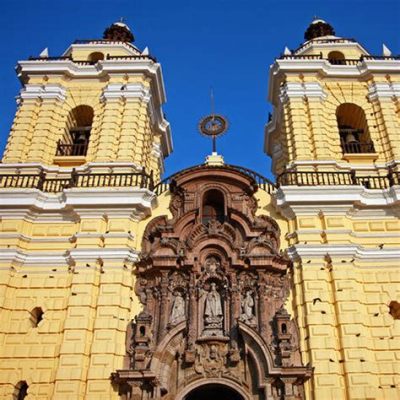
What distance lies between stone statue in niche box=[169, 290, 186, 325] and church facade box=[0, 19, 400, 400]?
0.06 meters

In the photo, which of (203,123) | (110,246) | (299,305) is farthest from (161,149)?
(299,305)

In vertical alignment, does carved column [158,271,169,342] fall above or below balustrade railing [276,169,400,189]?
below

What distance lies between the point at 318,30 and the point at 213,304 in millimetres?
15536

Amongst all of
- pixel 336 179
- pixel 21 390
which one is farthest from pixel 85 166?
pixel 336 179

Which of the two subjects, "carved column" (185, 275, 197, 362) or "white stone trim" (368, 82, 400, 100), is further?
"white stone trim" (368, 82, 400, 100)

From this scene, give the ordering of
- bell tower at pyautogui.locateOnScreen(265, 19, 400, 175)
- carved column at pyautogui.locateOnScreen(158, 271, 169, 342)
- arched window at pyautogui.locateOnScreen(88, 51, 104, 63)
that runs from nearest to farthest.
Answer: carved column at pyautogui.locateOnScreen(158, 271, 169, 342), bell tower at pyautogui.locateOnScreen(265, 19, 400, 175), arched window at pyautogui.locateOnScreen(88, 51, 104, 63)

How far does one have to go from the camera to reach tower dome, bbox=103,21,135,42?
79.2 ft

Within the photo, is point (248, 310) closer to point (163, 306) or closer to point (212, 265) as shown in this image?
point (212, 265)

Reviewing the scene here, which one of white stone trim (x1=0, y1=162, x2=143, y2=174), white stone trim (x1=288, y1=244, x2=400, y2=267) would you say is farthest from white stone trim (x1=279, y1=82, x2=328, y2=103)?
white stone trim (x1=288, y1=244, x2=400, y2=267)

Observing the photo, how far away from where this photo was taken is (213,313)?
46.0 feet

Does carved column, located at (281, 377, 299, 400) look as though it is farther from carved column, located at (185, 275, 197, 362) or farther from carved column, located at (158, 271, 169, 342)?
carved column, located at (158, 271, 169, 342)

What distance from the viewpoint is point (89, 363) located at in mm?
12914

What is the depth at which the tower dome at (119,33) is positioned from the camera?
79.2 ft

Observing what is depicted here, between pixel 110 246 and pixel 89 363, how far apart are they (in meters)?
3.33
